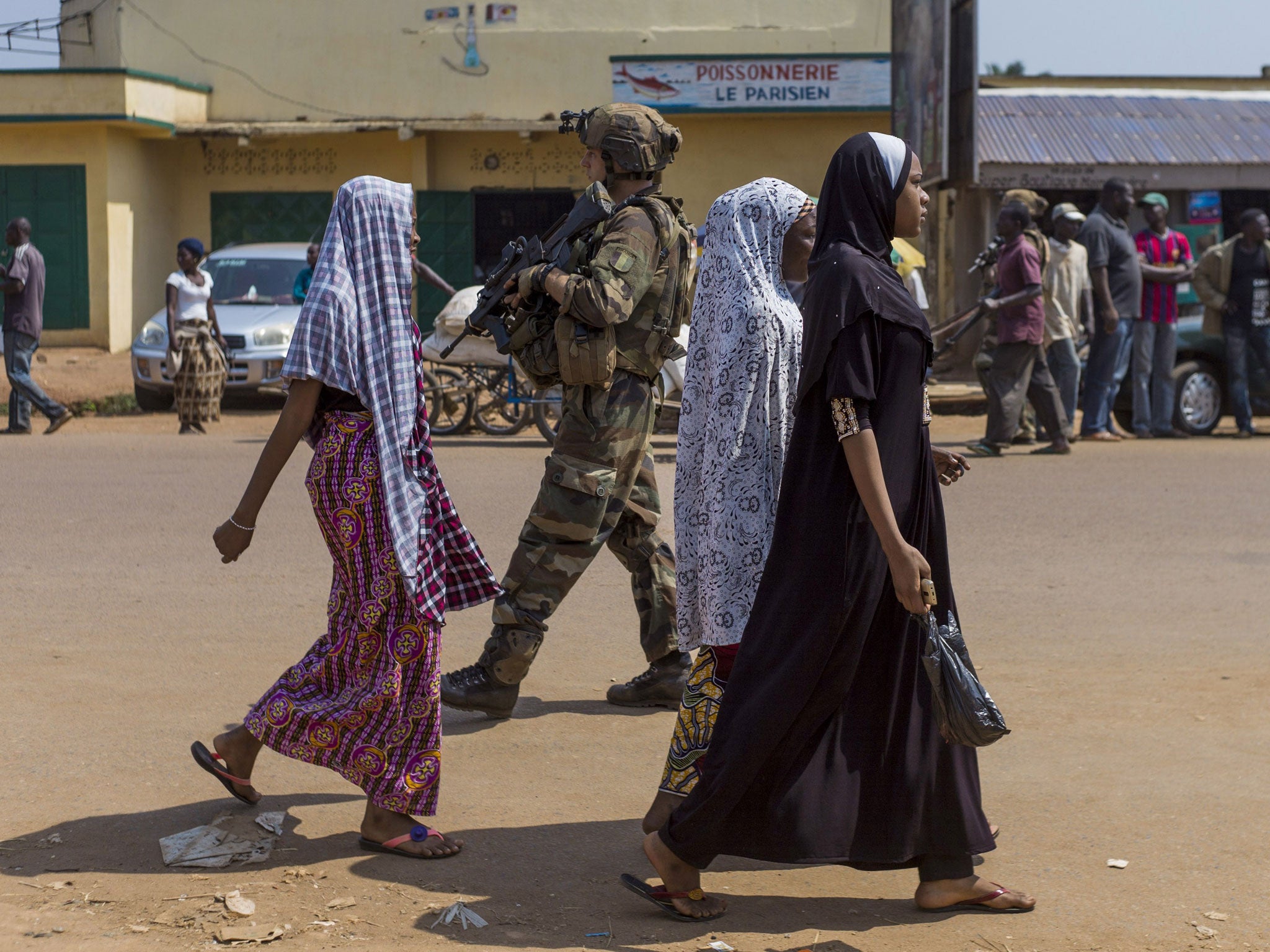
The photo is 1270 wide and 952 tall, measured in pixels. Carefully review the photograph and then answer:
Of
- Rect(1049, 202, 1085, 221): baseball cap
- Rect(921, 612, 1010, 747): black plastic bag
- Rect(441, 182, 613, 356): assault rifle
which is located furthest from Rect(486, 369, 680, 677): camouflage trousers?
Rect(1049, 202, 1085, 221): baseball cap

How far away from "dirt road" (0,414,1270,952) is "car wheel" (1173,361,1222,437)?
4.70 m

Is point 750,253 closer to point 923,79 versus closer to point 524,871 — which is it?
point 524,871

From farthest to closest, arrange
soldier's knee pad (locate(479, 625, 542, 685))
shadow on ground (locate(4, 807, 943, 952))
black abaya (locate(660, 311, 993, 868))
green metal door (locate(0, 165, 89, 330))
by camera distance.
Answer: green metal door (locate(0, 165, 89, 330)) < soldier's knee pad (locate(479, 625, 542, 685)) < shadow on ground (locate(4, 807, 943, 952)) < black abaya (locate(660, 311, 993, 868))

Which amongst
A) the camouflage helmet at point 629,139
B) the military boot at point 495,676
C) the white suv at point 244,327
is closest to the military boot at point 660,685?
the military boot at point 495,676

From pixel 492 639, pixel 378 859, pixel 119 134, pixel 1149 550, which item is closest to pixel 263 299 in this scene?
pixel 119 134

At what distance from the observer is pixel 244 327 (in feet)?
50.1

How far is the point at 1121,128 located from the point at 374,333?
17395 millimetres

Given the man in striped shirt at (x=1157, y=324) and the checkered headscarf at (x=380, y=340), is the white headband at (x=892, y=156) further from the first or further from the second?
the man in striped shirt at (x=1157, y=324)

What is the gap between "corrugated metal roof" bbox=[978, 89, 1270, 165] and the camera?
18.0 m

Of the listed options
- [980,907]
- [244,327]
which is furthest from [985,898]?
[244,327]

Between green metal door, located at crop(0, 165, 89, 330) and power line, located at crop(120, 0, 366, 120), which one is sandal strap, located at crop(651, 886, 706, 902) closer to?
green metal door, located at crop(0, 165, 89, 330)

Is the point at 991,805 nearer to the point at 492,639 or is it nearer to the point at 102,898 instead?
the point at 492,639

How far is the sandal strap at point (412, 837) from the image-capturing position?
3.72 meters

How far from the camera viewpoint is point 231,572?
24.2 ft
